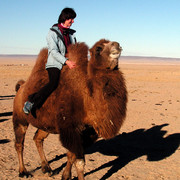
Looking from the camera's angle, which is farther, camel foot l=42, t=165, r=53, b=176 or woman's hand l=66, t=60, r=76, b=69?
camel foot l=42, t=165, r=53, b=176

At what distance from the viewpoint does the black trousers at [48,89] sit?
438 centimetres

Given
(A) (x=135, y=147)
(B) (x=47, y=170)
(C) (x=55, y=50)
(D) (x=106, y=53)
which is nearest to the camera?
(D) (x=106, y=53)

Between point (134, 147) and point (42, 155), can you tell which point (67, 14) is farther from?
point (134, 147)

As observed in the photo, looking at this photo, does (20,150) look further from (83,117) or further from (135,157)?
(135,157)

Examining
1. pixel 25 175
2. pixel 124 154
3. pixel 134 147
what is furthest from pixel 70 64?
pixel 134 147

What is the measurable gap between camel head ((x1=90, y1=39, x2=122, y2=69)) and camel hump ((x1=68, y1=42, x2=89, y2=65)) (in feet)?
1.40

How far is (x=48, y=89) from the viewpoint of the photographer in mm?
4367

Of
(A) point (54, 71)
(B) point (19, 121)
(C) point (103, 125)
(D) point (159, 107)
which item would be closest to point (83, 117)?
(C) point (103, 125)

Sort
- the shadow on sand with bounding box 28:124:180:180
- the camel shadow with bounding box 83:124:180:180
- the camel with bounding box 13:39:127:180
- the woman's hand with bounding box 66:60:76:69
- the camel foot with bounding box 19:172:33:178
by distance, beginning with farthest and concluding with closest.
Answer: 1. the camel shadow with bounding box 83:124:180:180
2. the shadow on sand with bounding box 28:124:180:180
3. the camel foot with bounding box 19:172:33:178
4. the woman's hand with bounding box 66:60:76:69
5. the camel with bounding box 13:39:127:180

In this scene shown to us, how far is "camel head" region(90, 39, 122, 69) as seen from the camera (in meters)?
3.74

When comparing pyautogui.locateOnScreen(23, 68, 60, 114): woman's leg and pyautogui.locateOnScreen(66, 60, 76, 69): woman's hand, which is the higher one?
pyautogui.locateOnScreen(66, 60, 76, 69): woman's hand

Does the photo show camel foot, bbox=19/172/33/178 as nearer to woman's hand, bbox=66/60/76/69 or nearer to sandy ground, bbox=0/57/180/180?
sandy ground, bbox=0/57/180/180

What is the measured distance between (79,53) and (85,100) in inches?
33.1

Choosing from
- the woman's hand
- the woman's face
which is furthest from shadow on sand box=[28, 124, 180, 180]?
the woman's face
